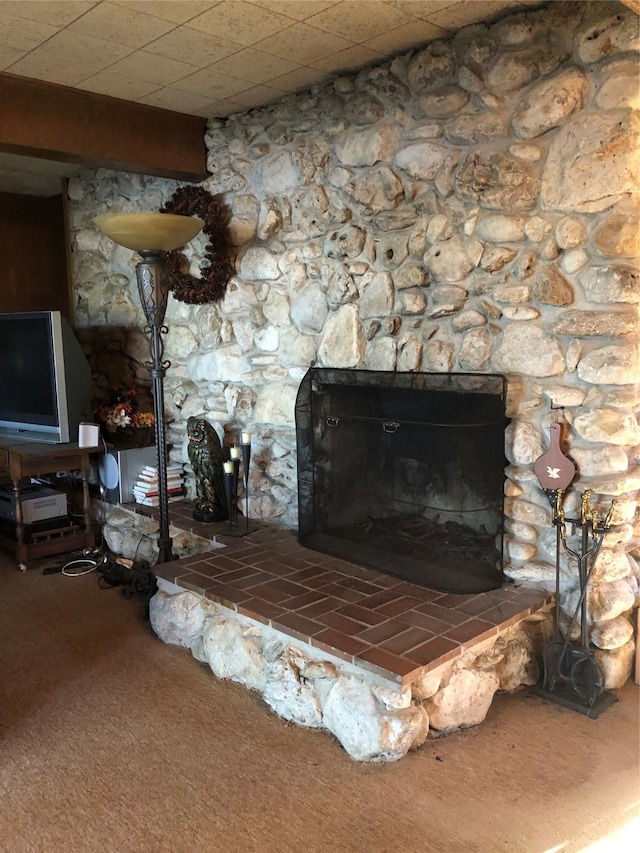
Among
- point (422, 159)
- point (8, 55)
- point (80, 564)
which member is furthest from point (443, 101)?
point (80, 564)

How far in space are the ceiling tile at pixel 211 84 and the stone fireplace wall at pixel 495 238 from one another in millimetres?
231

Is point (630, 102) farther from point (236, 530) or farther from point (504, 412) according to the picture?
point (236, 530)

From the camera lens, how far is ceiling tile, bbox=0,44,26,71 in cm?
243

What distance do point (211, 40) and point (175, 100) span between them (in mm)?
693

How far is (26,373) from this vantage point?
12.3 ft

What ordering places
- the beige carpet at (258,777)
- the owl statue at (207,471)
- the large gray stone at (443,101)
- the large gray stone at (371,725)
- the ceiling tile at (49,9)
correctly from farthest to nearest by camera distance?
the owl statue at (207,471) → the large gray stone at (443,101) → the ceiling tile at (49,9) → the large gray stone at (371,725) → the beige carpet at (258,777)

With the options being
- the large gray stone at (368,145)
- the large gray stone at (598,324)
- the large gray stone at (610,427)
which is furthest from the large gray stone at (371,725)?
the large gray stone at (368,145)

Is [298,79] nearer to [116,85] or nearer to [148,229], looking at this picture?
[116,85]

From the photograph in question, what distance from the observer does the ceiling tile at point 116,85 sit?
271 cm

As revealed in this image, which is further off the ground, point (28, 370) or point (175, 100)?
point (175, 100)

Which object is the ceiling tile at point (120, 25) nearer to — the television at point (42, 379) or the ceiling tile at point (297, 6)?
the ceiling tile at point (297, 6)

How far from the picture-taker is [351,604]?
2361 millimetres

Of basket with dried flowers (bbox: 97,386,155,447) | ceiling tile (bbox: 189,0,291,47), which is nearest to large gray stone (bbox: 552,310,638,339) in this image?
ceiling tile (bbox: 189,0,291,47)

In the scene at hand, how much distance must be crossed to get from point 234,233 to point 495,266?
1418 mm
